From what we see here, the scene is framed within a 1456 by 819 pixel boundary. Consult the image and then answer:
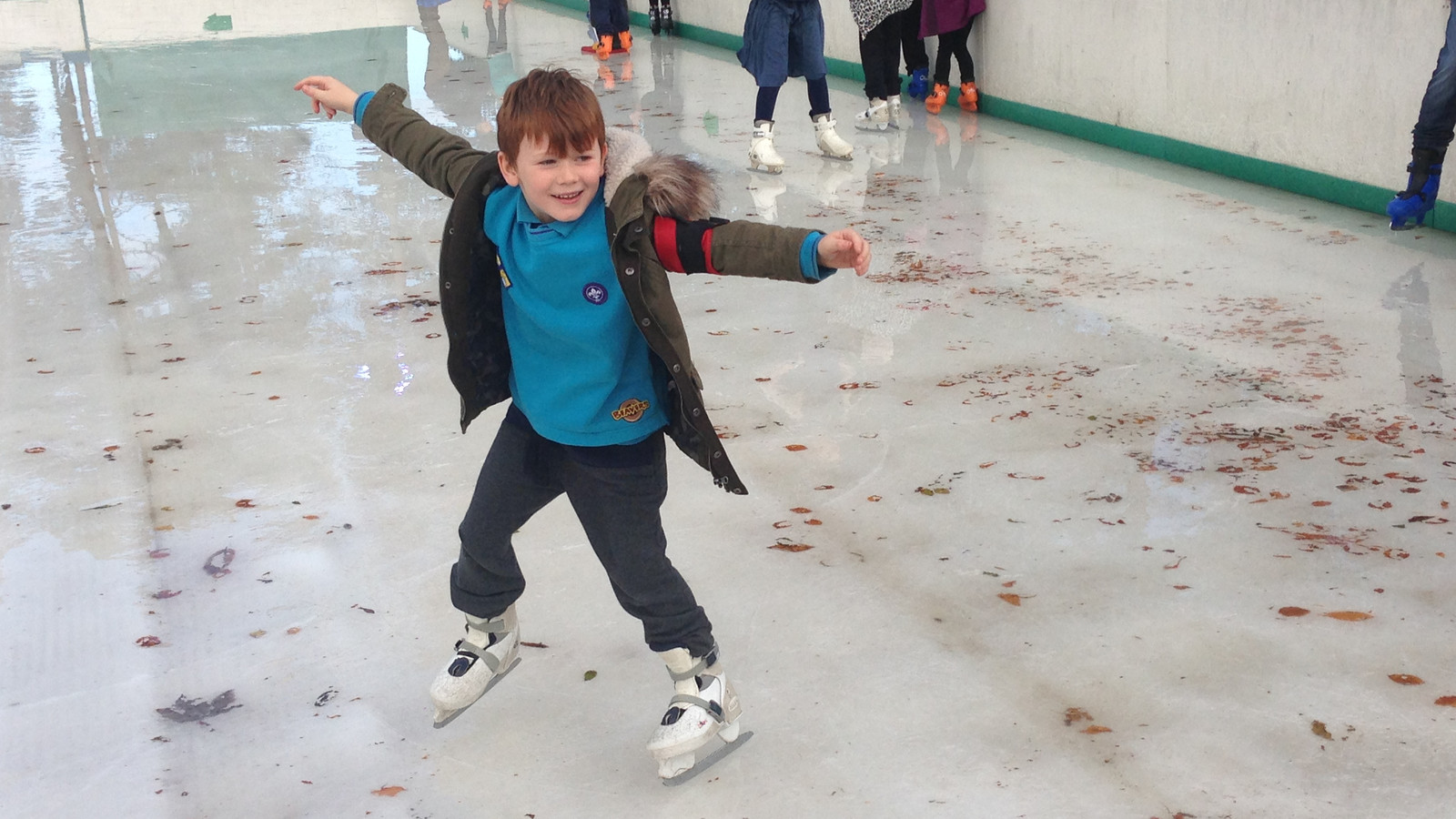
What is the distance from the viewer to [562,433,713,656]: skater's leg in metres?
2.35

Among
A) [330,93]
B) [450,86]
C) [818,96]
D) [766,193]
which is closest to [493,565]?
[330,93]

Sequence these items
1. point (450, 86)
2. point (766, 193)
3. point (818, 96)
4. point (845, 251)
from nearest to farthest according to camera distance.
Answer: point (845, 251)
point (766, 193)
point (818, 96)
point (450, 86)

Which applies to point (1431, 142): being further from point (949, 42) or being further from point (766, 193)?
point (949, 42)

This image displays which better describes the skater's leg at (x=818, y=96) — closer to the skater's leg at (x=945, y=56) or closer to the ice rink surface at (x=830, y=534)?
the ice rink surface at (x=830, y=534)

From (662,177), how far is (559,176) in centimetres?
17

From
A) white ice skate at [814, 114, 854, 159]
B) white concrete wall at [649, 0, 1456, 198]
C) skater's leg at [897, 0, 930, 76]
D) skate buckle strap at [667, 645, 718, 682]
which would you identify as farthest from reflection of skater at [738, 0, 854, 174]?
skate buckle strap at [667, 645, 718, 682]

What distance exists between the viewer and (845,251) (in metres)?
2.08

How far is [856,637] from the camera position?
2885mm

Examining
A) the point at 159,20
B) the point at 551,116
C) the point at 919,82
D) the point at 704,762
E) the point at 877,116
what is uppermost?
the point at 159,20

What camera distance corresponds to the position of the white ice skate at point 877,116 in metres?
8.81

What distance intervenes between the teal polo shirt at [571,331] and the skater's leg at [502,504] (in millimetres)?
74

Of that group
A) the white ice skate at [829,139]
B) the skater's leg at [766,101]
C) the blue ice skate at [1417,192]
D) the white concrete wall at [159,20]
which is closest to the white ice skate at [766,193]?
the skater's leg at [766,101]

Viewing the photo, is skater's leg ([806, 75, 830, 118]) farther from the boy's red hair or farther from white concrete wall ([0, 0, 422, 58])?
white concrete wall ([0, 0, 422, 58])

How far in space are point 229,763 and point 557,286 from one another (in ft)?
3.64
